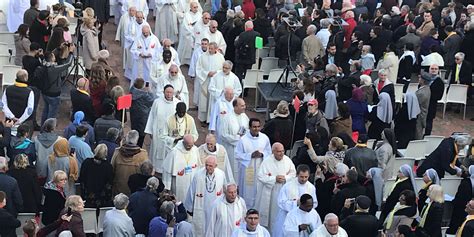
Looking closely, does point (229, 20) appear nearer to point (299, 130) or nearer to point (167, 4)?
point (167, 4)

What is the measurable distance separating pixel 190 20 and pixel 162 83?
4.08m

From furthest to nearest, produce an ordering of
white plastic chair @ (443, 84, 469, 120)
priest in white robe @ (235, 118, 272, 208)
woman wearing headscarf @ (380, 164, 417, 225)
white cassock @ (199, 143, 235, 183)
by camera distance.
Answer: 1. white plastic chair @ (443, 84, 469, 120)
2. priest in white robe @ (235, 118, 272, 208)
3. white cassock @ (199, 143, 235, 183)
4. woman wearing headscarf @ (380, 164, 417, 225)

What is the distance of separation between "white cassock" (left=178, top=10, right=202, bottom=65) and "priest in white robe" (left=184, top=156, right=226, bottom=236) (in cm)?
756

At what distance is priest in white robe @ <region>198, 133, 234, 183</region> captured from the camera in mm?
15219

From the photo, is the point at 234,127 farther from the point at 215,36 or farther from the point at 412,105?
the point at 215,36

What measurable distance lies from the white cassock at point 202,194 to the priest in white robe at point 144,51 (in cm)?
559

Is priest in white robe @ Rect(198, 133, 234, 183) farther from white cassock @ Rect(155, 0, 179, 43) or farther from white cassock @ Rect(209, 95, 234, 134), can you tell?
white cassock @ Rect(155, 0, 179, 43)

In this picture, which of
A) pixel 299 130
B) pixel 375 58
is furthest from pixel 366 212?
pixel 375 58

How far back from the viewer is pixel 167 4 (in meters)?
22.3

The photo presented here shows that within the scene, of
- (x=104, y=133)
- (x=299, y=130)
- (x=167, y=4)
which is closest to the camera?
(x=104, y=133)

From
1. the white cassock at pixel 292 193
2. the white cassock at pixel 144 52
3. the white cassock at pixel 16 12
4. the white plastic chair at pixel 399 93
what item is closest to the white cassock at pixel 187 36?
the white cassock at pixel 144 52

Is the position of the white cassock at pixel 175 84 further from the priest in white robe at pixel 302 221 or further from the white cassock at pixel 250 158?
the priest in white robe at pixel 302 221

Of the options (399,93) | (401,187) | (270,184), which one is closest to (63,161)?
(270,184)

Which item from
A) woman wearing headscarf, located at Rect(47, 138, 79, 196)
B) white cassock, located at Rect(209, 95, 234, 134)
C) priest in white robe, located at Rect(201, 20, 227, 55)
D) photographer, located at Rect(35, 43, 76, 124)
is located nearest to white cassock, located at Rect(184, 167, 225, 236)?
woman wearing headscarf, located at Rect(47, 138, 79, 196)
